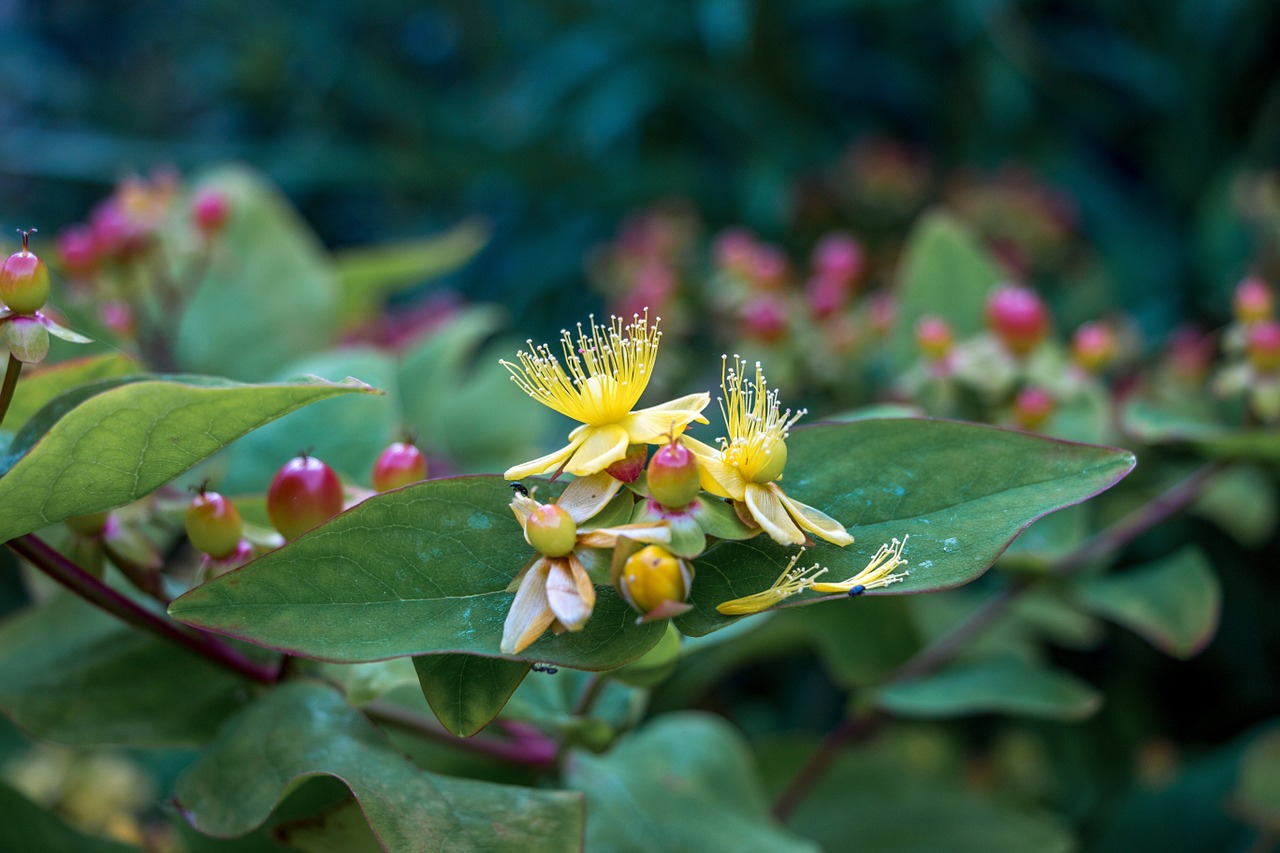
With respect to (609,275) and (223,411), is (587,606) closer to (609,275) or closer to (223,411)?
(223,411)

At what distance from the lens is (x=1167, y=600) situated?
666mm

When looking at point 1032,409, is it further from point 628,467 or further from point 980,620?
point 628,467

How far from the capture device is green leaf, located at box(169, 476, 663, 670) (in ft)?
1.17

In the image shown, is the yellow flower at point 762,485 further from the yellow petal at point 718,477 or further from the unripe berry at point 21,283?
the unripe berry at point 21,283

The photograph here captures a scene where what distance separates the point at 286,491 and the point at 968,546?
0.90ft

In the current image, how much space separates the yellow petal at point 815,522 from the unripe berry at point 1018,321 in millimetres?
384

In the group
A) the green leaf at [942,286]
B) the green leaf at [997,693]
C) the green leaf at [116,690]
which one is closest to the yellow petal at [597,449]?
the green leaf at [116,690]

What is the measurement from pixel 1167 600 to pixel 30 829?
683 mm

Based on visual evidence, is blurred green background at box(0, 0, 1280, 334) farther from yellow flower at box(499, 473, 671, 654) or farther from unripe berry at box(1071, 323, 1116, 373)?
yellow flower at box(499, 473, 671, 654)

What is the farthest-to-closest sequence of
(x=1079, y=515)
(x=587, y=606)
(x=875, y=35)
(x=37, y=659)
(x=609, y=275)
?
(x=875, y=35) < (x=609, y=275) < (x=1079, y=515) < (x=37, y=659) < (x=587, y=606)

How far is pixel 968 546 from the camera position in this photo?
0.37 metres

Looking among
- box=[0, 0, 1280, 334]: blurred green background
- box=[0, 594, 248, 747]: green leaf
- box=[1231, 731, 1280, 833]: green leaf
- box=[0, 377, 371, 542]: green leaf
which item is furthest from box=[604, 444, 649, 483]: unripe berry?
box=[0, 0, 1280, 334]: blurred green background

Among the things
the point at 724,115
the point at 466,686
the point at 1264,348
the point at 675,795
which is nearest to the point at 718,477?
the point at 466,686

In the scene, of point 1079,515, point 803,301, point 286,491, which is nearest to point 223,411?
point 286,491
